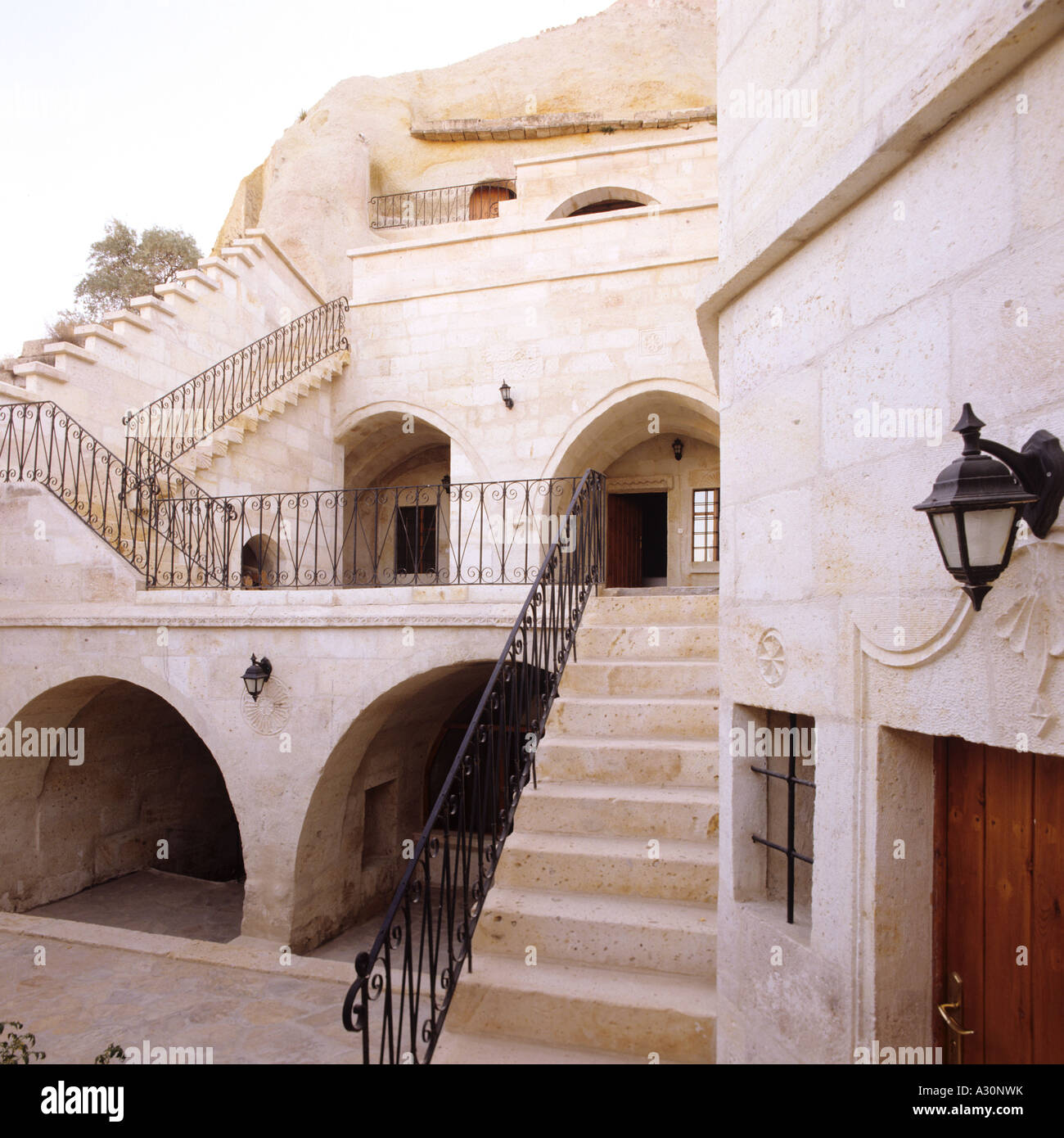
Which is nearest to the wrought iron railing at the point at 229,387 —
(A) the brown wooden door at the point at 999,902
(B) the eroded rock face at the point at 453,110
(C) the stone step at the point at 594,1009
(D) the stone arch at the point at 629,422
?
(D) the stone arch at the point at 629,422

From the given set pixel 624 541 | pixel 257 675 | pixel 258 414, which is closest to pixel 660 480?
pixel 624 541

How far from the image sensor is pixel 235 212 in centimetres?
2211

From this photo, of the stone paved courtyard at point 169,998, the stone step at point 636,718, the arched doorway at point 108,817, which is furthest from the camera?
the arched doorway at point 108,817

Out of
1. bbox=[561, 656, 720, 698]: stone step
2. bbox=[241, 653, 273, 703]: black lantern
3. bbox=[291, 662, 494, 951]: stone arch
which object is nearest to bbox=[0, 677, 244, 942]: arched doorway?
bbox=[291, 662, 494, 951]: stone arch

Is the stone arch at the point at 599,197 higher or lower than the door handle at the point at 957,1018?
higher

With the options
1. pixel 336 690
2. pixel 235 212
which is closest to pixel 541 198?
pixel 336 690

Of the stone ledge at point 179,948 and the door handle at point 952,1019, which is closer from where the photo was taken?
the door handle at point 952,1019

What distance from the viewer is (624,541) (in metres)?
14.8

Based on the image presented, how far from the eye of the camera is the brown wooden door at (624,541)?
1441 cm

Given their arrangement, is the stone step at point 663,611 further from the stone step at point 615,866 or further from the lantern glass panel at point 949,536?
the lantern glass panel at point 949,536

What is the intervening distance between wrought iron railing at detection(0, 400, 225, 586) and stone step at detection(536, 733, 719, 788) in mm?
5536

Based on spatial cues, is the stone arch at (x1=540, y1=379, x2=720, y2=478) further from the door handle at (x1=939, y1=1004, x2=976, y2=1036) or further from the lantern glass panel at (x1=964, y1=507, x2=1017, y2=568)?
the lantern glass panel at (x1=964, y1=507, x2=1017, y2=568)

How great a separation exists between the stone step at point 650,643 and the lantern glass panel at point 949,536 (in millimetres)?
4218
